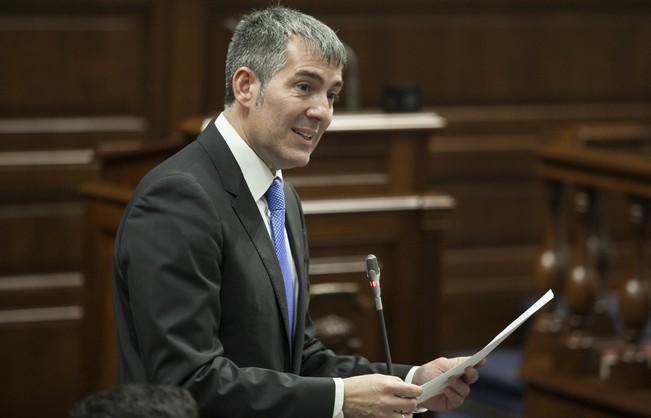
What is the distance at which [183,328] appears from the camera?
2449 mm

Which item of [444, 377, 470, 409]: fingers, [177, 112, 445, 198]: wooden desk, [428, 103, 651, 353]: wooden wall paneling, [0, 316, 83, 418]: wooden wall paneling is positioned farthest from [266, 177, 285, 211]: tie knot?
[428, 103, 651, 353]: wooden wall paneling

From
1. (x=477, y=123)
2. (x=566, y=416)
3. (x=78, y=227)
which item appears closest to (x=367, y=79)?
(x=477, y=123)

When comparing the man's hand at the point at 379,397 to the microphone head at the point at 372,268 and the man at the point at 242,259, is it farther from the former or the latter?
the microphone head at the point at 372,268

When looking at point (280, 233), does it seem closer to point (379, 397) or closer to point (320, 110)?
point (320, 110)

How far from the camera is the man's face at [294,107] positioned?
2.63 meters

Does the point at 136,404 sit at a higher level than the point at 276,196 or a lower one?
lower

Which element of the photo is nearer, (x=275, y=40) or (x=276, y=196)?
(x=275, y=40)

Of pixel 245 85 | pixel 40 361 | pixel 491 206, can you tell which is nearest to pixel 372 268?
pixel 245 85

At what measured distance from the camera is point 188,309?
2449mm

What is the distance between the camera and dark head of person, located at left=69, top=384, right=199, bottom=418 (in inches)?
78.3

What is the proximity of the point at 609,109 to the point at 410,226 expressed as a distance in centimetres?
287

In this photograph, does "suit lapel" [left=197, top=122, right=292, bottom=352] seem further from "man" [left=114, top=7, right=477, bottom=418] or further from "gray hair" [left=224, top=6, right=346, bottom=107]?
"gray hair" [left=224, top=6, right=346, bottom=107]

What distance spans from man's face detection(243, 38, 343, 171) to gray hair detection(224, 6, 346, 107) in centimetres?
1

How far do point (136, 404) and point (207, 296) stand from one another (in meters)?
0.49
